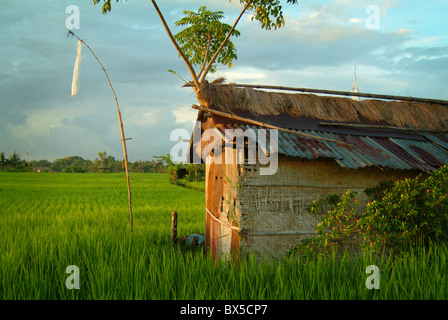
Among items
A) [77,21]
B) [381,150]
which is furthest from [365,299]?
[77,21]

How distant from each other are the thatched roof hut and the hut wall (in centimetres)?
1

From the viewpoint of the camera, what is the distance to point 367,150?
5.43 metres

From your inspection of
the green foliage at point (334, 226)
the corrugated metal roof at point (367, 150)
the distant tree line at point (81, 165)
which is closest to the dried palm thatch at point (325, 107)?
the corrugated metal roof at point (367, 150)

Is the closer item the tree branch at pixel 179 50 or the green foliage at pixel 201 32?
the tree branch at pixel 179 50

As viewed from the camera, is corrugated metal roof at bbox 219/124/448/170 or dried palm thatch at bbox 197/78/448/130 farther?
dried palm thatch at bbox 197/78/448/130

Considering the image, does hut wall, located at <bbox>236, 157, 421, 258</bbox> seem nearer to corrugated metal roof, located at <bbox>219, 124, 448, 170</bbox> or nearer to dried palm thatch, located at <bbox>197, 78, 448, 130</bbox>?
corrugated metal roof, located at <bbox>219, 124, 448, 170</bbox>

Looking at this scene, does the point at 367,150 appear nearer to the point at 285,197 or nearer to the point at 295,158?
the point at 295,158

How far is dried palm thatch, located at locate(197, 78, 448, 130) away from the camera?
577 centimetres

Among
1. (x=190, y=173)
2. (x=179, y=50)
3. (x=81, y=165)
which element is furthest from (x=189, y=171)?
(x=81, y=165)

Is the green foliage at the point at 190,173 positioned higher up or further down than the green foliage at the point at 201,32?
further down

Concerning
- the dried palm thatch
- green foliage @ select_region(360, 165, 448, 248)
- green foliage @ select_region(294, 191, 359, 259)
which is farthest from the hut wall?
the dried palm thatch

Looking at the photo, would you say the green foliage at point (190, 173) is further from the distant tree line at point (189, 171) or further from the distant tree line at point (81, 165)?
the distant tree line at point (81, 165)

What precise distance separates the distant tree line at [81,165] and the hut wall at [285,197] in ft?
123

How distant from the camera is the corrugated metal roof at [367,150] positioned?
192 inches
